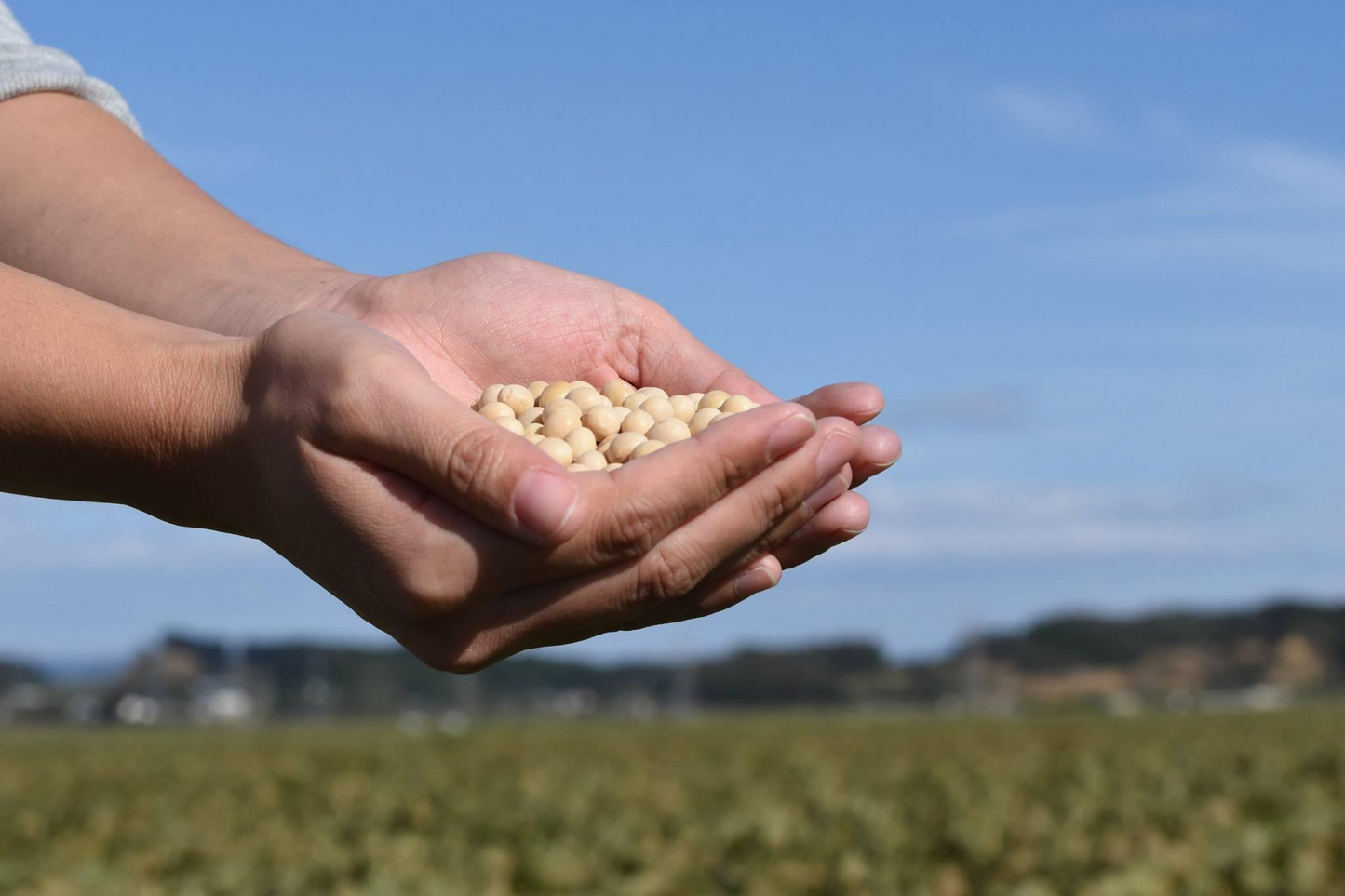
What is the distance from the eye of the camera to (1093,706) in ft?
106

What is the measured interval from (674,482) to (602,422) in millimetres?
451

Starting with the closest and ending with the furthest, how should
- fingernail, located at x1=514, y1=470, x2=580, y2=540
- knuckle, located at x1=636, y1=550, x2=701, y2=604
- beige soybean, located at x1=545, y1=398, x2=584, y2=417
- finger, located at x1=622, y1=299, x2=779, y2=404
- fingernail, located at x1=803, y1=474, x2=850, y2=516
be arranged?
fingernail, located at x1=514, y1=470, x2=580, y2=540
knuckle, located at x1=636, y1=550, x2=701, y2=604
fingernail, located at x1=803, y1=474, x2=850, y2=516
beige soybean, located at x1=545, y1=398, x2=584, y2=417
finger, located at x1=622, y1=299, x2=779, y2=404

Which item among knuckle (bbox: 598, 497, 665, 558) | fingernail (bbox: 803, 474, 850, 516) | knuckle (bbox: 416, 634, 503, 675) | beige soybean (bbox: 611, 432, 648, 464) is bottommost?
knuckle (bbox: 416, 634, 503, 675)

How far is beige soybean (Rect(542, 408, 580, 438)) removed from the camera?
2.15 meters

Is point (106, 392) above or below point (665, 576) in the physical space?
above

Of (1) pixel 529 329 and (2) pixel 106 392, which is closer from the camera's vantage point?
(2) pixel 106 392

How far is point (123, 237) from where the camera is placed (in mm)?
2338

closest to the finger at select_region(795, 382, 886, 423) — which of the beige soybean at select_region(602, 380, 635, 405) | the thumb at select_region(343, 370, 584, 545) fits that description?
the beige soybean at select_region(602, 380, 635, 405)

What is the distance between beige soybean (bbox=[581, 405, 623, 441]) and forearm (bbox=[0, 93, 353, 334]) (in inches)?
21.0

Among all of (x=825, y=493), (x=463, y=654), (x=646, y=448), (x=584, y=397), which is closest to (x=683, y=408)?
(x=584, y=397)

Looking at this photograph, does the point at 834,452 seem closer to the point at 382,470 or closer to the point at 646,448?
the point at 646,448

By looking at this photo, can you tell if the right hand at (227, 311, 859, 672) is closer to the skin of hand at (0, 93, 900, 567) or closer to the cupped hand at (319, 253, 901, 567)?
the skin of hand at (0, 93, 900, 567)

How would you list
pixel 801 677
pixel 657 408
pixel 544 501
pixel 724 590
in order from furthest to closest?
pixel 801 677 < pixel 657 408 < pixel 724 590 < pixel 544 501

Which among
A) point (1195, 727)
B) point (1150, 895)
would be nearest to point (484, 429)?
point (1150, 895)
